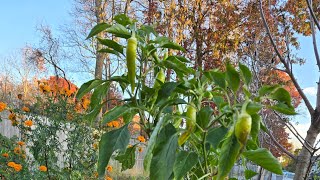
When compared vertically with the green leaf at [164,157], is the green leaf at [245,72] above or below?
above

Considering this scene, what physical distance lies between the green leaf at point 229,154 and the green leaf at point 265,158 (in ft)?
0.29

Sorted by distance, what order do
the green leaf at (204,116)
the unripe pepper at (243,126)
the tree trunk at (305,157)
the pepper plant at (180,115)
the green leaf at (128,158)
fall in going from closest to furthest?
the unripe pepper at (243,126) < the pepper plant at (180,115) < the green leaf at (204,116) < the green leaf at (128,158) < the tree trunk at (305,157)

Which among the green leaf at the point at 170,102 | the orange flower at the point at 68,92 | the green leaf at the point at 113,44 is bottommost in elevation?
the green leaf at the point at 170,102

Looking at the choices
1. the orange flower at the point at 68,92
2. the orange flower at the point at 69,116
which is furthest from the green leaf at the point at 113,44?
the orange flower at the point at 69,116

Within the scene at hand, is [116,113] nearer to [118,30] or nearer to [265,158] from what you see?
[118,30]

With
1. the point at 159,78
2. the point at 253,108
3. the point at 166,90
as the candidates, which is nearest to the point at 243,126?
the point at 253,108

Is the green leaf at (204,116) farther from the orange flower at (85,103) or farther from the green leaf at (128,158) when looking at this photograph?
the orange flower at (85,103)

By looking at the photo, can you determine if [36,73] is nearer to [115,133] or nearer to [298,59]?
[298,59]

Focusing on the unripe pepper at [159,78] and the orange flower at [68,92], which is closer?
the unripe pepper at [159,78]

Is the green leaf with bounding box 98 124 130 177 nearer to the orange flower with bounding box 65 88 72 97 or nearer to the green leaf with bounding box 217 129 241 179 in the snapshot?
the green leaf with bounding box 217 129 241 179

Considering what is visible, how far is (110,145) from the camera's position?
0.72 m

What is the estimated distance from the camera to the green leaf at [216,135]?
2.09ft

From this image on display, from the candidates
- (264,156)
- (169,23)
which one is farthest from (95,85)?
(169,23)

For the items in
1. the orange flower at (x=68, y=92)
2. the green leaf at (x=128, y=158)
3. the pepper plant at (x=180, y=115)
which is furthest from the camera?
the orange flower at (x=68, y=92)
